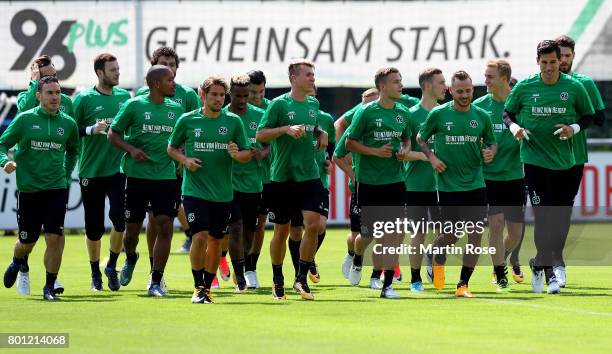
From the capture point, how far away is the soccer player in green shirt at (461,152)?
1478 cm

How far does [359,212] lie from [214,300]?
2277mm

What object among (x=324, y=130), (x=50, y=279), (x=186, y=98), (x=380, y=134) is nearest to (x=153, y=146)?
(x=186, y=98)

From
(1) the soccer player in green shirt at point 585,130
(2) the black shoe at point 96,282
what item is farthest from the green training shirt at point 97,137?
(1) the soccer player in green shirt at point 585,130

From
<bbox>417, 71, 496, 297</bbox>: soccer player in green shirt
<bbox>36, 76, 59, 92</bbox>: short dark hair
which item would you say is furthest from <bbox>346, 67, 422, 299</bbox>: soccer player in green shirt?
<bbox>36, 76, 59, 92</bbox>: short dark hair

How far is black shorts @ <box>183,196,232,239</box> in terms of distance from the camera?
13938 millimetres

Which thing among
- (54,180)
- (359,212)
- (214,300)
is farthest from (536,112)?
(54,180)

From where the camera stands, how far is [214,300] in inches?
567

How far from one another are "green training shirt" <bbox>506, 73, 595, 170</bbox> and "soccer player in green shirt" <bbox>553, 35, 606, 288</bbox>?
16 cm

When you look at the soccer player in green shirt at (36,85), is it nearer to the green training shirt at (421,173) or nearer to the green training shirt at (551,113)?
the green training shirt at (421,173)

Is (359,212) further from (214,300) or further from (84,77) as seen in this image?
(84,77)

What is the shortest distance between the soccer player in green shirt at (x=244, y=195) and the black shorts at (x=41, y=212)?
180cm

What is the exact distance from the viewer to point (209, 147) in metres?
14.0

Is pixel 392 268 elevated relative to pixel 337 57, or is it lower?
lower

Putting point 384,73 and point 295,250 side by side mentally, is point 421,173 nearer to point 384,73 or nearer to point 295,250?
point 295,250
